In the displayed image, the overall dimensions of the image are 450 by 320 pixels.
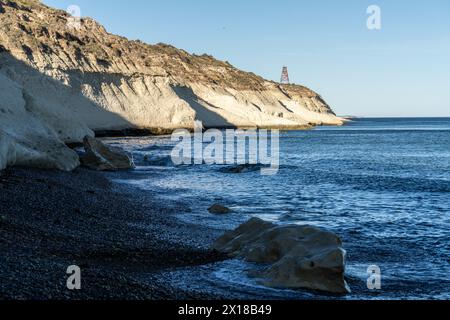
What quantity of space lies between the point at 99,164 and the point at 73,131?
455 inches

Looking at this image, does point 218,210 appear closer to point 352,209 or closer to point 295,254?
point 352,209

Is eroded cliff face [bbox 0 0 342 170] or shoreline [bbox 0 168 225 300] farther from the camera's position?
eroded cliff face [bbox 0 0 342 170]

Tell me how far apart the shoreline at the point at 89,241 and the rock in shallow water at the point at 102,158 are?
29.9ft

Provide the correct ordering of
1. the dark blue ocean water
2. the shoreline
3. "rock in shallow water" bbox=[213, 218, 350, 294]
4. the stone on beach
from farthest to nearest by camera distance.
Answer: the stone on beach → the dark blue ocean water → "rock in shallow water" bbox=[213, 218, 350, 294] → the shoreline

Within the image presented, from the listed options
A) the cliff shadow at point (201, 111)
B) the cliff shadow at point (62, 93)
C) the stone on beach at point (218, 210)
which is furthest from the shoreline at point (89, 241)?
the cliff shadow at point (201, 111)

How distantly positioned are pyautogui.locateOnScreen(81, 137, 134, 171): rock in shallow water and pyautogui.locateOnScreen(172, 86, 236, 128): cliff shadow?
211 ft

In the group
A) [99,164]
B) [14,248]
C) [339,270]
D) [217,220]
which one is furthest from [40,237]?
[99,164]

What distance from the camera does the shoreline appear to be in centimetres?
712

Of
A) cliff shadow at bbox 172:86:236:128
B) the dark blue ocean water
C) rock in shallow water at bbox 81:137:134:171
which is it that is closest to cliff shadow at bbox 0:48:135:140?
rock in shallow water at bbox 81:137:134:171

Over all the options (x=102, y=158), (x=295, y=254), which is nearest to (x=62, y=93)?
(x=102, y=158)

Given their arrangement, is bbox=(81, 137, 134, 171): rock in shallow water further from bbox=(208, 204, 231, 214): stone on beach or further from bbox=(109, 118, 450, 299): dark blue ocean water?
bbox=(208, 204, 231, 214): stone on beach

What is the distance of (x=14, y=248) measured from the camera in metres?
8.62

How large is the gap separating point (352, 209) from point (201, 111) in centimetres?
8187
